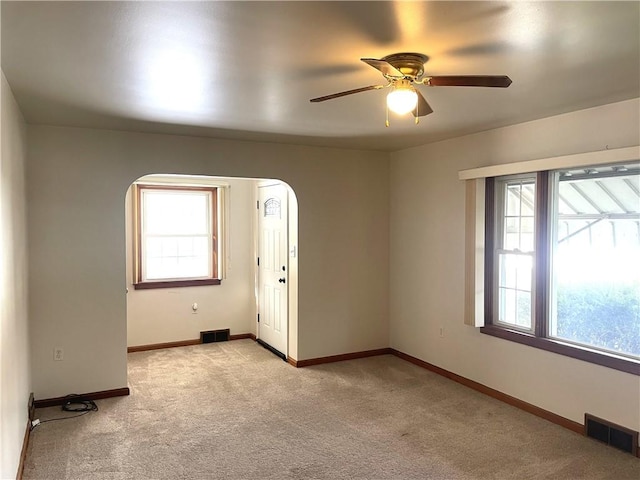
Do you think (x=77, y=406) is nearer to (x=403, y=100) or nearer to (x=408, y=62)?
(x=403, y=100)

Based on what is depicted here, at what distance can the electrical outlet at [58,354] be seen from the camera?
4.09m

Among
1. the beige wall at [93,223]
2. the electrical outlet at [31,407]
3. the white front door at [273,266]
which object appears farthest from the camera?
the white front door at [273,266]

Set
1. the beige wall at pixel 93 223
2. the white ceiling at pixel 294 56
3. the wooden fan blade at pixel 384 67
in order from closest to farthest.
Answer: the white ceiling at pixel 294 56
the wooden fan blade at pixel 384 67
the beige wall at pixel 93 223

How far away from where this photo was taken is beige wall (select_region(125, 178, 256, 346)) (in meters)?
5.86

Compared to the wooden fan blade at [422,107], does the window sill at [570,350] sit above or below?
below

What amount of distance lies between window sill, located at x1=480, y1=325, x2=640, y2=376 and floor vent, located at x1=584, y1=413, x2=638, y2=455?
0.41m

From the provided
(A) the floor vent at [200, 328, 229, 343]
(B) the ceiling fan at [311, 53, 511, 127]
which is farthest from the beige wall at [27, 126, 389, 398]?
(B) the ceiling fan at [311, 53, 511, 127]

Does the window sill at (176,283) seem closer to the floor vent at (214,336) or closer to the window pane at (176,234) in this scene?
the window pane at (176,234)

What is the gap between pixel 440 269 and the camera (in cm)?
489

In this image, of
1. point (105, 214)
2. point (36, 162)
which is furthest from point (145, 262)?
point (36, 162)

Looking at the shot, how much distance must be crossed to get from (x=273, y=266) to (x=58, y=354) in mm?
2498

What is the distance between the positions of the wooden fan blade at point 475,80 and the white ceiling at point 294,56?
0.46 ft

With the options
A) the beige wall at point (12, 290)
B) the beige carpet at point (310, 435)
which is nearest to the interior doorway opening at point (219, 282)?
the beige carpet at point (310, 435)

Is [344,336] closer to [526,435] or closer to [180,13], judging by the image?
[526,435]
